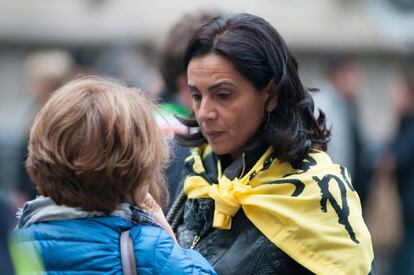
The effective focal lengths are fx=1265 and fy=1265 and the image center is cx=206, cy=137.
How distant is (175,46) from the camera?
554 cm

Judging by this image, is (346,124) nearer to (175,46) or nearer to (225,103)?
(175,46)

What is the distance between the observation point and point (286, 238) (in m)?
3.86

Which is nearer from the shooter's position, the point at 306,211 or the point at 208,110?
the point at 306,211

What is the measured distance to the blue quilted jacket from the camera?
3.40 m

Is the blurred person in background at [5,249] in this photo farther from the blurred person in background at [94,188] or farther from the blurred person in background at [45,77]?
the blurred person in background at [45,77]

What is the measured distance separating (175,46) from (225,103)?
1.55 meters

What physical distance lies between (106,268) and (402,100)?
7685 millimetres

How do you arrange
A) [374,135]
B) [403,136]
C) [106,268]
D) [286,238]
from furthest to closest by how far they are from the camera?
1. [374,135]
2. [403,136]
3. [286,238]
4. [106,268]

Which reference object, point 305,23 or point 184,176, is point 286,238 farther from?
point 305,23

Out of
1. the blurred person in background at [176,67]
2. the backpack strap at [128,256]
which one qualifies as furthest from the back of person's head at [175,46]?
the backpack strap at [128,256]

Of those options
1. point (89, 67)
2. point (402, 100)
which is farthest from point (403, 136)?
point (89, 67)

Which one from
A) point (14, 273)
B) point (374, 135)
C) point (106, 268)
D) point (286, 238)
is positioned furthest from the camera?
point (374, 135)


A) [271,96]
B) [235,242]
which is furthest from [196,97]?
[235,242]

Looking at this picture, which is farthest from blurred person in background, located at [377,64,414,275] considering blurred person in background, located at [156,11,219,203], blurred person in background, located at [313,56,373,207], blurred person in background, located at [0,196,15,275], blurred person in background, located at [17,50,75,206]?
blurred person in background, located at [0,196,15,275]
